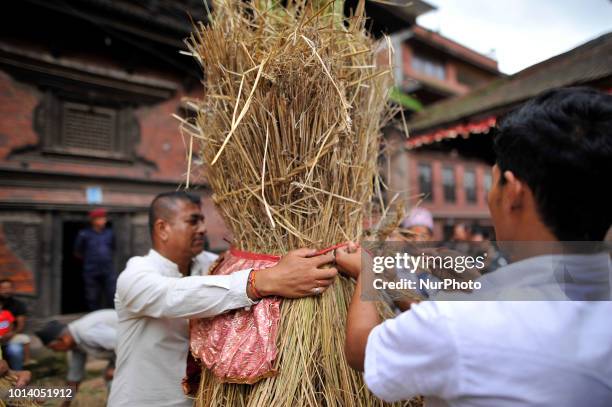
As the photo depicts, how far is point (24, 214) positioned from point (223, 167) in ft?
14.8

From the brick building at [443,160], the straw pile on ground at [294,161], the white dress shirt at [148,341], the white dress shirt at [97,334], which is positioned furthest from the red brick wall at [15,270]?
the brick building at [443,160]

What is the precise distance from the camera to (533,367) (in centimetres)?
63

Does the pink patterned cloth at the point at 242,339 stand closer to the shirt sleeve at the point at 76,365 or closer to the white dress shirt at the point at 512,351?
the white dress shirt at the point at 512,351

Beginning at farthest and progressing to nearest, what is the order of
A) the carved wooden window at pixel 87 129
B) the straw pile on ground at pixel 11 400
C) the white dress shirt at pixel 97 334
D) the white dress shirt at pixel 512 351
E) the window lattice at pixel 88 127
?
1. the window lattice at pixel 88 127
2. the carved wooden window at pixel 87 129
3. the white dress shirt at pixel 97 334
4. the straw pile on ground at pixel 11 400
5. the white dress shirt at pixel 512 351

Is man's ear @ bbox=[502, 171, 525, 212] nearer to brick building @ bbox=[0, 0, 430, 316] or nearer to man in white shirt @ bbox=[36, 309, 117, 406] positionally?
man in white shirt @ bbox=[36, 309, 117, 406]

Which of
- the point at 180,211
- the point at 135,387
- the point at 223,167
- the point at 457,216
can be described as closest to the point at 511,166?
the point at 223,167

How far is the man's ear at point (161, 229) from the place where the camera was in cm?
154

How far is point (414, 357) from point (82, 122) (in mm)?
5445

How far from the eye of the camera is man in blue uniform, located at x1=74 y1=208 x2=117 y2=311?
179 inches

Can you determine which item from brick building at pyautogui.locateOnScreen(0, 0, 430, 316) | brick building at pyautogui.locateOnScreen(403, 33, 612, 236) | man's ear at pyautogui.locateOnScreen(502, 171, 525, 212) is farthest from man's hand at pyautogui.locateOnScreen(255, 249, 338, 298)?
brick building at pyautogui.locateOnScreen(0, 0, 430, 316)

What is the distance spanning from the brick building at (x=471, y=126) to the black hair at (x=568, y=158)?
553 millimetres

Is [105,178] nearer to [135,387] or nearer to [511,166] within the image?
[135,387]

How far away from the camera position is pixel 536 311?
0.66 metres

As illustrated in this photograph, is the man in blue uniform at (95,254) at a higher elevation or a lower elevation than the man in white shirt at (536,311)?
lower
